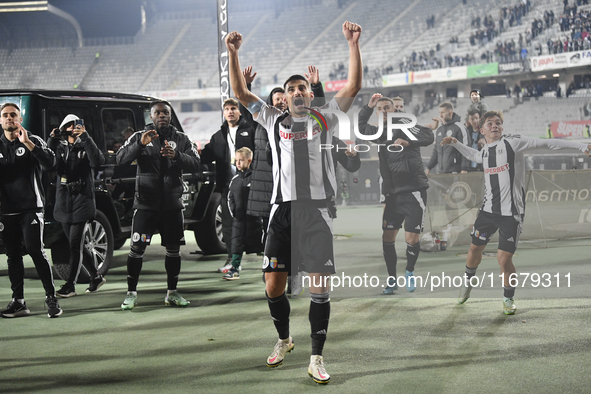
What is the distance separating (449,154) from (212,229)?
3.41 m

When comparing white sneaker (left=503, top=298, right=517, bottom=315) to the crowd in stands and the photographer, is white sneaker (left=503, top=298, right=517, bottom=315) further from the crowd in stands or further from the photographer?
the crowd in stands

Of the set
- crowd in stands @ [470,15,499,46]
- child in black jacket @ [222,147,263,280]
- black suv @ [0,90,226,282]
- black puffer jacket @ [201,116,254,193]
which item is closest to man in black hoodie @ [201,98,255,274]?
black puffer jacket @ [201,116,254,193]

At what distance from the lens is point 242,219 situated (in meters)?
6.84

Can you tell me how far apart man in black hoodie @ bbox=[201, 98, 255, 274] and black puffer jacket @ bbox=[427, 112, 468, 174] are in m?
→ 1.97

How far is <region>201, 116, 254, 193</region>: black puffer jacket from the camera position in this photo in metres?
6.96

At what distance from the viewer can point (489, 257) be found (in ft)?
18.8

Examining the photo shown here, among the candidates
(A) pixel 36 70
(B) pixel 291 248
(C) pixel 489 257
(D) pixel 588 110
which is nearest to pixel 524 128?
(D) pixel 588 110

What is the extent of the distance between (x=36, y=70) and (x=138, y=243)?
1822 inches

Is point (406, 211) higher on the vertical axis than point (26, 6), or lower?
lower

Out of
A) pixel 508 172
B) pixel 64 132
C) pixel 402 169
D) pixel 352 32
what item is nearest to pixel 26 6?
pixel 64 132

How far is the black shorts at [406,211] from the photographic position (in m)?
5.97

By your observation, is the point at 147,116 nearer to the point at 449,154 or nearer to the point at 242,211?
the point at 242,211

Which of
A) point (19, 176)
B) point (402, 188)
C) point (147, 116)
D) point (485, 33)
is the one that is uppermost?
point (485, 33)
